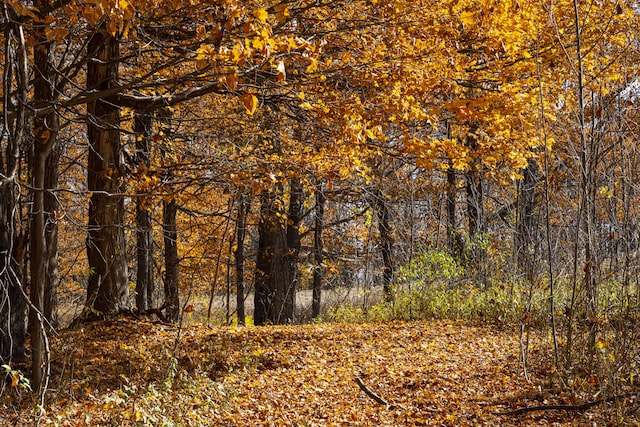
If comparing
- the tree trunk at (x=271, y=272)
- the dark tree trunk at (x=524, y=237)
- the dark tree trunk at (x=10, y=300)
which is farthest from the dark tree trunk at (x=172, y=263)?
the dark tree trunk at (x=524, y=237)

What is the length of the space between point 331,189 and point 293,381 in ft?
8.48

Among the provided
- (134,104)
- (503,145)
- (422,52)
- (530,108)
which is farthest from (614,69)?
(134,104)

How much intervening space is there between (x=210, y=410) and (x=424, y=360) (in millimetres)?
2826

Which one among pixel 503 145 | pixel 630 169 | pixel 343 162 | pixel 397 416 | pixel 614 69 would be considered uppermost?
pixel 614 69

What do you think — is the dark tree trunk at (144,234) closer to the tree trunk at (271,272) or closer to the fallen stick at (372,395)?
the tree trunk at (271,272)

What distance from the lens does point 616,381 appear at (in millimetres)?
4508

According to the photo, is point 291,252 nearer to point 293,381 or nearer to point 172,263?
point 172,263

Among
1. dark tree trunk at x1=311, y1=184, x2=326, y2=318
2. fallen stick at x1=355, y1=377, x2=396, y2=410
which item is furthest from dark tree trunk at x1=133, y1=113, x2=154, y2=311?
dark tree trunk at x1=311, y1=184, x2=326, y2=318

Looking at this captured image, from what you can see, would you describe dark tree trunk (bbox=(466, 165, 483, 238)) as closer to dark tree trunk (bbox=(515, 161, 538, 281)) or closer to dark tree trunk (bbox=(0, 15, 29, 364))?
dark tree trunk (bbox=(515, 161, 538, 281))

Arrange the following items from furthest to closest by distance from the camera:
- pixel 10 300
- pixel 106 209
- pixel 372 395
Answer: pixel 106 209 < pixel 10 300 < pixel 372 395

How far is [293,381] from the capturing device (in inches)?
249

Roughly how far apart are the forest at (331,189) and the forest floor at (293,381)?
4cm

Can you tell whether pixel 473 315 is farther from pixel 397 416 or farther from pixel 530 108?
pixel 397 416

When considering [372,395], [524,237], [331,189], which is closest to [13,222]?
[372,395]
